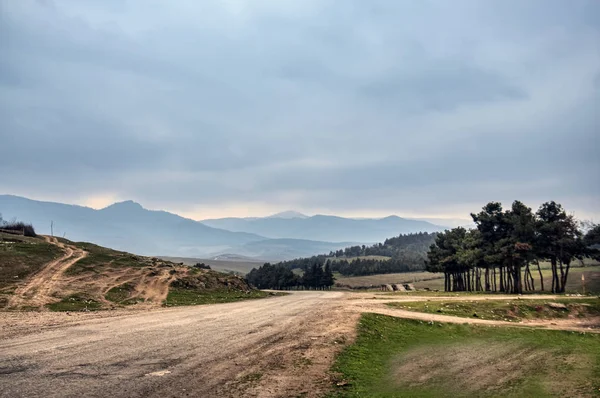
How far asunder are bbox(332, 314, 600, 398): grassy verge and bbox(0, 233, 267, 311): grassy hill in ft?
74.1

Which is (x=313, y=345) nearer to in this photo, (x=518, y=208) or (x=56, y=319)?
(x=56, y=319)

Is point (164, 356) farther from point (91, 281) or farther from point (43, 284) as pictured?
Answer: point (91, 281)

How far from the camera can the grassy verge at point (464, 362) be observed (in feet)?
42.1

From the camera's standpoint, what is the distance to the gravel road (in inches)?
456

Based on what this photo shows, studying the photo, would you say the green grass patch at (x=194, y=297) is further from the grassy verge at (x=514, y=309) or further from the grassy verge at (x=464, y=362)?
the grassy verge at (x=464, y=362)

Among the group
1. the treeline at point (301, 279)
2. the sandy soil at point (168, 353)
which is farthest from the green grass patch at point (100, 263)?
the treeline at point (301, 279)

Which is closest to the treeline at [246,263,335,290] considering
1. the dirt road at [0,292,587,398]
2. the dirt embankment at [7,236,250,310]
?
the dirt embankment at [7,236,250,310]

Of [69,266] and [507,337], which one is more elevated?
[69,266]

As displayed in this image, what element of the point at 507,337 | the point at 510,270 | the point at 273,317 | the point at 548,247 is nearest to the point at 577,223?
the point at 548,247

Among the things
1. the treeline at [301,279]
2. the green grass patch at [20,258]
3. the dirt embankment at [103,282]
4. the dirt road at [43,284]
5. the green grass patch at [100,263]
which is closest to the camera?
the dirt road at [43,284]

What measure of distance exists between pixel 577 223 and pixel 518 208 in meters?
8.89

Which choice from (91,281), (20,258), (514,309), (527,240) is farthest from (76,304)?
(527,240)

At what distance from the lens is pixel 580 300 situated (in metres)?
41.2

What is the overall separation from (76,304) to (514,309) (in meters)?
37.3
